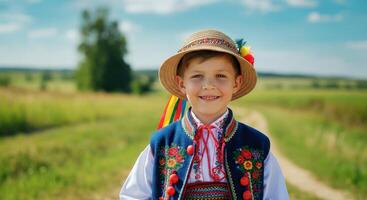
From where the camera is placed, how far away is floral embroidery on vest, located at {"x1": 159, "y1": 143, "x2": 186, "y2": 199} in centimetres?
273

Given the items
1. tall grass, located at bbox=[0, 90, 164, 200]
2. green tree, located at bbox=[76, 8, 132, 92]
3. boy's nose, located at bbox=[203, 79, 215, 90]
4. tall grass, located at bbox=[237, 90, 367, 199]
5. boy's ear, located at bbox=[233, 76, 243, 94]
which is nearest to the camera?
boy's nose, located at bbox=[203, 79, 215, 90]

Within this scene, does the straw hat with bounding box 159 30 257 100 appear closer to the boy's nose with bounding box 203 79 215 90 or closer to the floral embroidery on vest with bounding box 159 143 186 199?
the boy's nose with bounding box 203 79 215 90

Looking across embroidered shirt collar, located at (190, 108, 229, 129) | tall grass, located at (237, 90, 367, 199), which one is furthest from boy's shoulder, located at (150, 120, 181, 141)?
tall grass, located at (237, 90, 367, 199)

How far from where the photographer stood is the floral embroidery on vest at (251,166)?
8.94ft

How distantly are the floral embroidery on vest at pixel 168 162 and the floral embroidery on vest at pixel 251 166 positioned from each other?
33 cm

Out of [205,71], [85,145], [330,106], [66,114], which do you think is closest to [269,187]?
[205,71]

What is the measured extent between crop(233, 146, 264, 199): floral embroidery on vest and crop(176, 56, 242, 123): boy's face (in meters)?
0.30

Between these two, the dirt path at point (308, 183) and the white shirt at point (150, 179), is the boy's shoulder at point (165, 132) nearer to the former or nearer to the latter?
the white shirt at point (150, 179)

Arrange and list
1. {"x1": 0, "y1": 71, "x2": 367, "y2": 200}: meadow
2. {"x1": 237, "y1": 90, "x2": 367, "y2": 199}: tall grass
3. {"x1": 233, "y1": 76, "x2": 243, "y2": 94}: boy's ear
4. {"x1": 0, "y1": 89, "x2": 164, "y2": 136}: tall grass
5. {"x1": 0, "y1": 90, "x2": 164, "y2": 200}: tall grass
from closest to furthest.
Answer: {"x1": 233, "y1": 76, "x2": 243, "y2": 94}: boy's ear, {"x1": 0, "y1": 90, "x2": 164, "y2": 200}: tall grass, {"x1": 0, "y1": 71, "x2": 367, "y2": 200}: meadow, {"x1": 237, "y1": 90, "x2": 367, "y2": 199}: tall grass, {"x1": 0, "y1": 89, "x2": 164, "y2": 136}: tall grass

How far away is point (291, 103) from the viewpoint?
43250 millimetres

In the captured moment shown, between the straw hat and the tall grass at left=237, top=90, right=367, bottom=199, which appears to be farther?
the tall grass at left=237, top=90, right=367, bottom=199

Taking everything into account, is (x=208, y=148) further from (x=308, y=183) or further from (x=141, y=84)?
(x=141, y=84)

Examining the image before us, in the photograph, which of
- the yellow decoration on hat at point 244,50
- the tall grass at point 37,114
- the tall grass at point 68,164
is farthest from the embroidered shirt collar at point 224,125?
the tall grass at point 37,114

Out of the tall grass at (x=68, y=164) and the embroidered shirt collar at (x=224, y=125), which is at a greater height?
the embroidered shirt collar at (x=224, y=125)
